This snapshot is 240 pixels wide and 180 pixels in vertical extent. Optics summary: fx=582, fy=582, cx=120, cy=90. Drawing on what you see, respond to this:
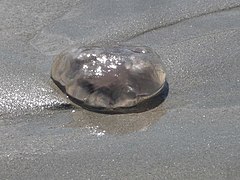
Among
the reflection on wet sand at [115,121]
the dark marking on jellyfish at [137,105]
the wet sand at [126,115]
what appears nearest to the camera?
the wet sand at [126,115]

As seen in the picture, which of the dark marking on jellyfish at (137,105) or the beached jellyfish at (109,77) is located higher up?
the beached jellyfish at (109,77)

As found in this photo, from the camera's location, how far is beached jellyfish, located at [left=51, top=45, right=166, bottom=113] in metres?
3.37

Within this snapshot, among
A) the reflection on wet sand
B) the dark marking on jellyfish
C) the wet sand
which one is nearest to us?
the wet sand

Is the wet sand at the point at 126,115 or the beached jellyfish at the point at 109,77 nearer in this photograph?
the wet sand at the point at 126,115

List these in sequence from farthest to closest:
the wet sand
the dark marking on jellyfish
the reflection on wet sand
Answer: the dark marking on jellyfish < the reflection on wet sand < the wet sand

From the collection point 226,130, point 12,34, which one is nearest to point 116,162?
point 226,130

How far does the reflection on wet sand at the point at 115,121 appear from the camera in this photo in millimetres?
3195

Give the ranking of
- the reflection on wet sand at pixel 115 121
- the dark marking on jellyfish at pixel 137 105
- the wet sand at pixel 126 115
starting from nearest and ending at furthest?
the wet sand at pixel 126 115 → the reflection on wet sand at pixel 115 121 → the dark marking on jellyfish at pixel 137 105

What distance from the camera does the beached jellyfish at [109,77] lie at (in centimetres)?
337

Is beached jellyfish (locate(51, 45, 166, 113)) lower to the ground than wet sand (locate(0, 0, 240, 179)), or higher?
higher

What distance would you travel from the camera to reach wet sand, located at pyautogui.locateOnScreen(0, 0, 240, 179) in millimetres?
2900

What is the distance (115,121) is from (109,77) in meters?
0.29

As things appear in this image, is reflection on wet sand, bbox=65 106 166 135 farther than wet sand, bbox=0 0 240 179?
Yes

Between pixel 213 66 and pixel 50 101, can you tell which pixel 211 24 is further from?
pixel 50 101
